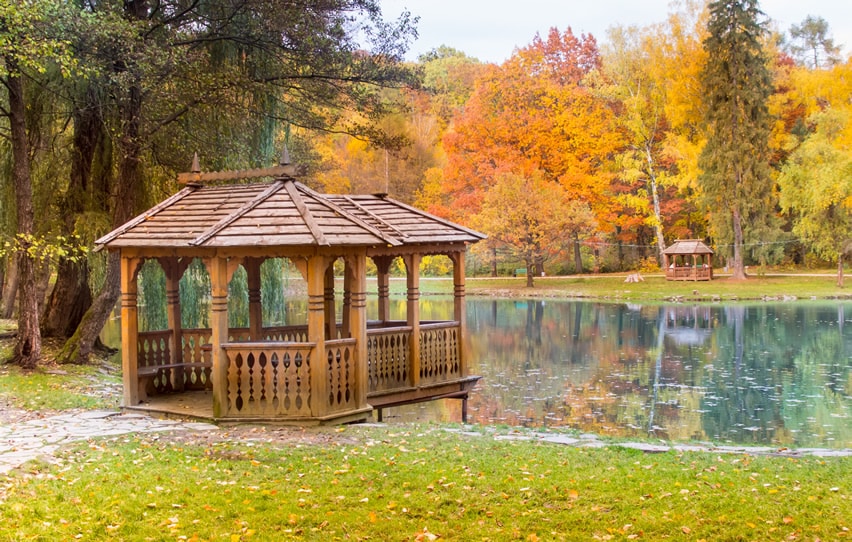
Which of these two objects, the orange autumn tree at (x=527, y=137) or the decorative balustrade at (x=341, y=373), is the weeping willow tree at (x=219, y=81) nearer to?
the decorative balustrade at (x=341, y=373)

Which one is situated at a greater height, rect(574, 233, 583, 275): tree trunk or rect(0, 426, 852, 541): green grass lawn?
rect(574, 233, 583, 275): tree trunk

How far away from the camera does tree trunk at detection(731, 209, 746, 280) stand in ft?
136

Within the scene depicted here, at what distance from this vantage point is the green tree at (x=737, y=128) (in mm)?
41406

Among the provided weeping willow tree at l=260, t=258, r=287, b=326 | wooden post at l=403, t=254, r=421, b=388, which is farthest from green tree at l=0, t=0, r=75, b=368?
wooden post at l=403, t=254, r=421, b=388

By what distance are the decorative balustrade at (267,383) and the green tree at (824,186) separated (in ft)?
111

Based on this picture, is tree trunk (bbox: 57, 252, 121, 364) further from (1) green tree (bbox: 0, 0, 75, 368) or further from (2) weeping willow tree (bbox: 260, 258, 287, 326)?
(2) weeping willow tree (bbox: 260, 258, 287, 326)

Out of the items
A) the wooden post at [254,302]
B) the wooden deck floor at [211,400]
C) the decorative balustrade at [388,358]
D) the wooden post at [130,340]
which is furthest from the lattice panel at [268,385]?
the wooden post at [254,302]

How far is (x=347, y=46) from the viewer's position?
55.3 ft

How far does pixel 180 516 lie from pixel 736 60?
1619 inches

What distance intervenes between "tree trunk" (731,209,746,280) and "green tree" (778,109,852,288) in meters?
2.35

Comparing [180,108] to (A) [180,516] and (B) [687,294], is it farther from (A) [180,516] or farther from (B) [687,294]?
(B) [687,294]

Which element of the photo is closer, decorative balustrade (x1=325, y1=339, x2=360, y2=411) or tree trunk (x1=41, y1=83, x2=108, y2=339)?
decorative balustrade (x1=325, y1=339, x2=360, y2=411)

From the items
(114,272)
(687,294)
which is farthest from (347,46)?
(687,294)

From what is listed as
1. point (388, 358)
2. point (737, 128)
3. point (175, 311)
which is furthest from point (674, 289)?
point (175, 311)
